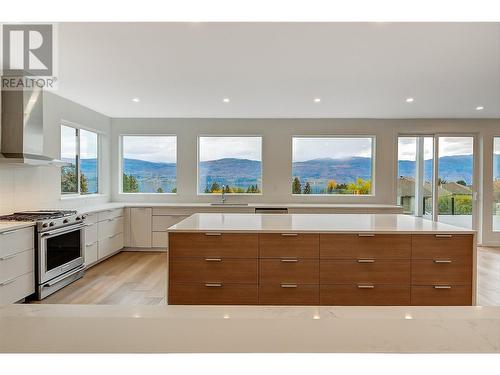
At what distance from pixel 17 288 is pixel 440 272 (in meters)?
3.83

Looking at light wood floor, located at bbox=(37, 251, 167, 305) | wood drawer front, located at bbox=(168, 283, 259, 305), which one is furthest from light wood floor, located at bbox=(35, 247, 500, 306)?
wood drawer front, located at bbox=(168, 283, 259, 305)

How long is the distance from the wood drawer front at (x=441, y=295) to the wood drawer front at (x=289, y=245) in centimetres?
87

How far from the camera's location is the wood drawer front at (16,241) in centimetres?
282

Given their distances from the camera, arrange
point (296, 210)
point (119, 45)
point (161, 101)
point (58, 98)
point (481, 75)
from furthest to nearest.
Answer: point (296, 210), point (161, 101), point (58, 98), point (481, 75), point (119, 45)

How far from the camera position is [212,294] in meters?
2.50

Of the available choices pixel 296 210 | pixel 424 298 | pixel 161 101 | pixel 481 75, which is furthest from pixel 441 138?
pixel 161 101

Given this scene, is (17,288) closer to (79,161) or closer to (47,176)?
(47,176)

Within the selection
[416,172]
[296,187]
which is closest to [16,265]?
[296,187]

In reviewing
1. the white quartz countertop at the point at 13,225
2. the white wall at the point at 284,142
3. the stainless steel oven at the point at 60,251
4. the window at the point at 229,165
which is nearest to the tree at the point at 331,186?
the white wall at the point at 284,142

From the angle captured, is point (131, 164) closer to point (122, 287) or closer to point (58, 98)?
point (58, 98)

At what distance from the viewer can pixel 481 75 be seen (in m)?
3.62

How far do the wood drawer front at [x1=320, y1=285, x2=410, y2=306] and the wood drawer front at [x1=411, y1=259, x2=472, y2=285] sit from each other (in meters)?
0.14

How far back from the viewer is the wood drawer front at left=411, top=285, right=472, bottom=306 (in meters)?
2.46

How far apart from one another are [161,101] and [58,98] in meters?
1.45
